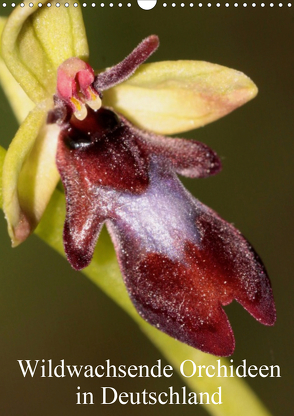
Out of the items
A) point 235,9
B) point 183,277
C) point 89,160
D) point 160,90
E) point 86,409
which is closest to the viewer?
point 183,277

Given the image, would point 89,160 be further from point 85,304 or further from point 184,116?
point 85,304

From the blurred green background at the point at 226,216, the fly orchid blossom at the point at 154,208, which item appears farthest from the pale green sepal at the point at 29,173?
the blurred green background at the point at 226,216

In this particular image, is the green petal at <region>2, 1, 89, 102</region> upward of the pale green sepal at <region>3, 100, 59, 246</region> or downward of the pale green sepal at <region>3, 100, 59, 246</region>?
upward

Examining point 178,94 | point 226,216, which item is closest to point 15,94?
point 178,94

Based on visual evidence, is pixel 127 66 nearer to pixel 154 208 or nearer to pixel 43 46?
Result: pixel 43 46

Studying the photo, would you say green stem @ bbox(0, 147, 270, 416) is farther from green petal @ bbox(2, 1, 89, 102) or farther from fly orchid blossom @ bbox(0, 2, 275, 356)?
green petal @ bbox(2, 1, 89, 102)

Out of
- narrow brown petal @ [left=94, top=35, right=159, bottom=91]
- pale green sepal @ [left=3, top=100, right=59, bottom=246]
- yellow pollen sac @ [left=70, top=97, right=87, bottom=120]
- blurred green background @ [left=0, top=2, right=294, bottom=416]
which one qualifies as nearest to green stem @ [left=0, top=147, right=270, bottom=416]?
pale green sepal @ [left=3, top=100, right=59, bottom=246]

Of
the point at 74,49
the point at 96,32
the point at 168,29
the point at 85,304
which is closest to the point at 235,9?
the point at 168,29
